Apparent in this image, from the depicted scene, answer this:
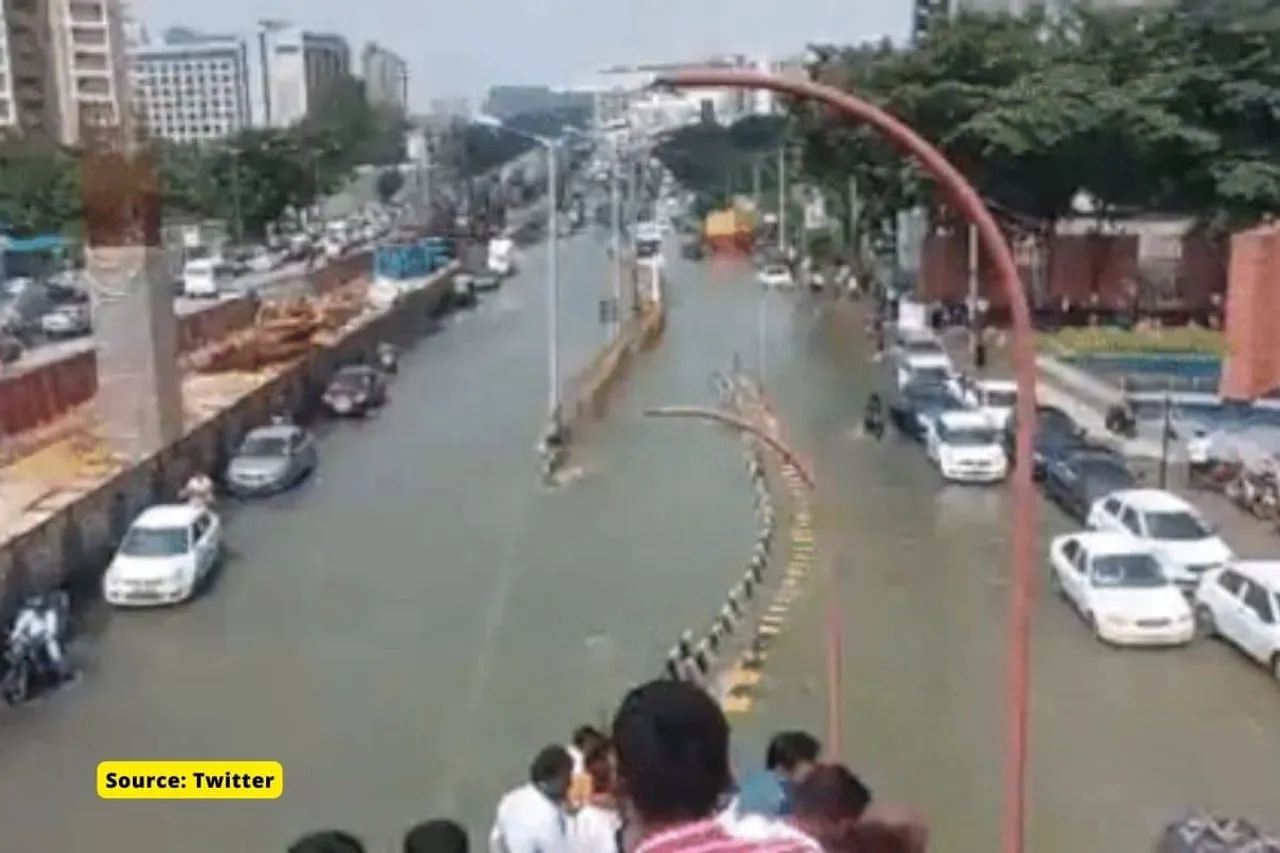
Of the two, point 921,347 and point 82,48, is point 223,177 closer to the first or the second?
point 82,48

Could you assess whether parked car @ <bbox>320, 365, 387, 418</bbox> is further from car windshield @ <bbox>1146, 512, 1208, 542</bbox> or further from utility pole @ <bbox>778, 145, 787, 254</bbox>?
utility pole @ <bbox>778, 145, 787, 254</bbox>

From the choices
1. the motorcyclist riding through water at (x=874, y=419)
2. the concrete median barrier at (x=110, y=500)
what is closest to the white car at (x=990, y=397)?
the motorcyclist riding through water at (x=874, y=419)

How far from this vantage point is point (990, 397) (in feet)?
68.8

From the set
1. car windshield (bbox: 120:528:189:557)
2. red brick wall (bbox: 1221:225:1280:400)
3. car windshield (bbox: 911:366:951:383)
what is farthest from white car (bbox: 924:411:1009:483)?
car windshield (bbox: 120:528:189:557)

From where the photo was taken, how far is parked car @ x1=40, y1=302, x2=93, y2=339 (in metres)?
29.3

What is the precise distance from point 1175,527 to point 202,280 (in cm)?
2670

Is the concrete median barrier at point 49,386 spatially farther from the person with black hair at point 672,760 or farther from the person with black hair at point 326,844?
the person with black hair at point 672,760

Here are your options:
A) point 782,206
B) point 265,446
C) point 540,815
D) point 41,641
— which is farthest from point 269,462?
point 782,206

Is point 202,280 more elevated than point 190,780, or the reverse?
point 202,280

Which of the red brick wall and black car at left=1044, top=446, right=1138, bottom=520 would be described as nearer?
black car at left=1044, top=446, right=1138, bottom=520

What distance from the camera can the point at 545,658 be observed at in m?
12.2

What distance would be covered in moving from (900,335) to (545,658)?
17.4 meters

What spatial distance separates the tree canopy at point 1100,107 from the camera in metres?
26.5

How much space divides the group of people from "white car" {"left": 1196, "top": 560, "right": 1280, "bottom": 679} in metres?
7.42
